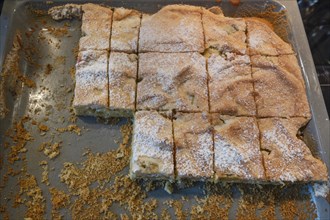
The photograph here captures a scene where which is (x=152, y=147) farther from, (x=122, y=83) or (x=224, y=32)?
(x=224, y=32)

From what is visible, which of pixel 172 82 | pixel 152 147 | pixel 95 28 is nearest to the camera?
pixel 152 147

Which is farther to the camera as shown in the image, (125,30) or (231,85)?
(125,30)

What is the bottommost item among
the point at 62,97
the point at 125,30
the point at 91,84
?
the point at 62,97

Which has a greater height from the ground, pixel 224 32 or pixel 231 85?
pixel 224 32

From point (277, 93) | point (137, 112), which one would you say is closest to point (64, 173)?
point (137, 112)

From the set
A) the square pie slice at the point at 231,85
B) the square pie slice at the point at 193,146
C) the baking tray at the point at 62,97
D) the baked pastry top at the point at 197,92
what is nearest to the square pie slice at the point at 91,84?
the baked pastry top at the point at 197,92

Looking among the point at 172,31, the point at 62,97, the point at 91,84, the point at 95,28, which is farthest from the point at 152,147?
the point at 95,28

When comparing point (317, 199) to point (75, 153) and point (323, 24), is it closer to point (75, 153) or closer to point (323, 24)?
point (75, 153)
